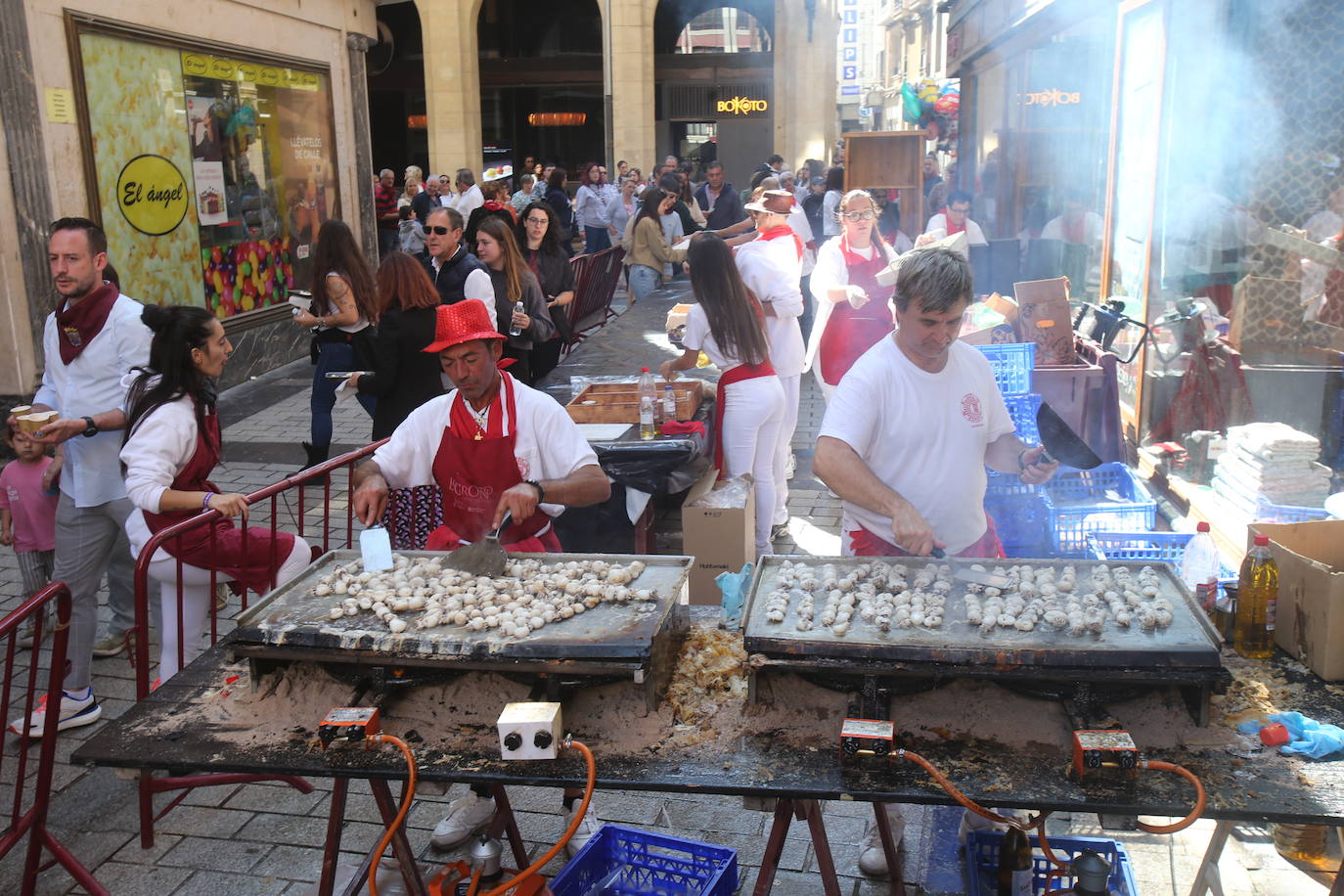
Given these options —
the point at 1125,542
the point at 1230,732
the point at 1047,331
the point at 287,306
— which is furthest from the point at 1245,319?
the point at 287,306

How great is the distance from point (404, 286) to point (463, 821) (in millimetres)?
3615

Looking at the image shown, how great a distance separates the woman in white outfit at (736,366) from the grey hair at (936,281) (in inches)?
108

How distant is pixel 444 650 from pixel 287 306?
11.8 meters

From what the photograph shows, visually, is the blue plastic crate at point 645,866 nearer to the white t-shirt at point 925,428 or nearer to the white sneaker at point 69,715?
the white t-shirt at point 925,428

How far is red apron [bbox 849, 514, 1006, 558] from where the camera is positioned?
13.5 feet

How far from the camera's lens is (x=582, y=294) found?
14031 millimetres

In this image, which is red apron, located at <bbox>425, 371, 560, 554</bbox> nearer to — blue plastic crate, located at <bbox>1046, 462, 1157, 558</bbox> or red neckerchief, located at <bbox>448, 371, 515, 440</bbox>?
red neckerchief, located at <bbox>448, 371, 515, 440</bbox>

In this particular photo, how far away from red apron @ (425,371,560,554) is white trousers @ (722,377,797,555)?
242 centimetres

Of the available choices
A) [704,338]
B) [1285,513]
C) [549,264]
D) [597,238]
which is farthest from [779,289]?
[597,238]

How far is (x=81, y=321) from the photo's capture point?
5375mm

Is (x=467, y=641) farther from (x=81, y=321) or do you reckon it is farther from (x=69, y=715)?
(x=81, y=321)

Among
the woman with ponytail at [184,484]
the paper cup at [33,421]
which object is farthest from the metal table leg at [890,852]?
the paper cup at [33,421]

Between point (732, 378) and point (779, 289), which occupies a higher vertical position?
point (779, 289)

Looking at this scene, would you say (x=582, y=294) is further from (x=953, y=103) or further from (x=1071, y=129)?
(x=953, y=103)
